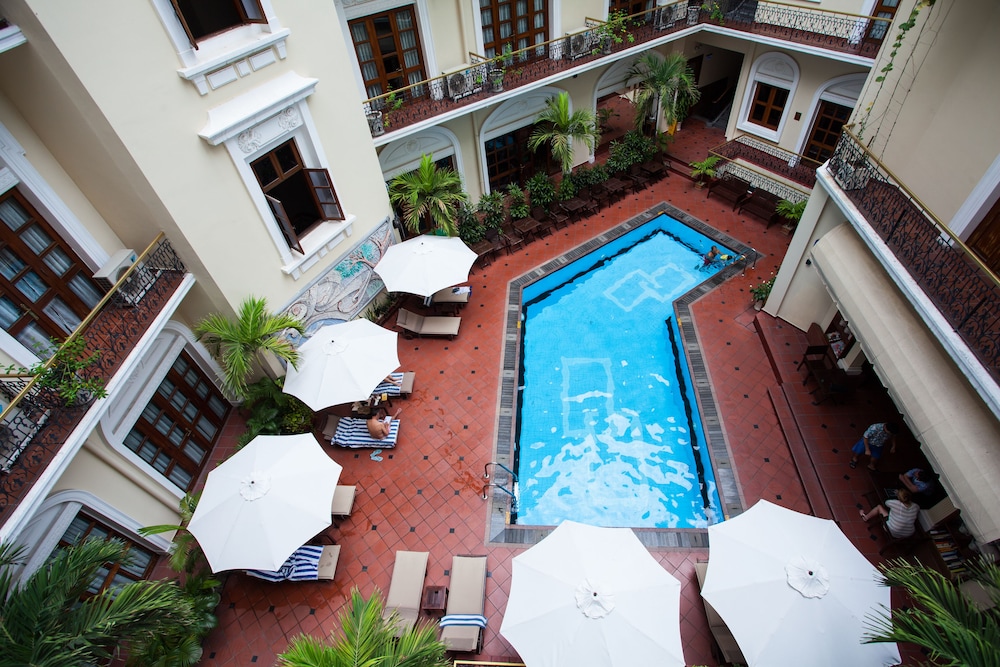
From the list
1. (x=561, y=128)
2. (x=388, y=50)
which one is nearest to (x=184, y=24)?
(x=388, y=50)

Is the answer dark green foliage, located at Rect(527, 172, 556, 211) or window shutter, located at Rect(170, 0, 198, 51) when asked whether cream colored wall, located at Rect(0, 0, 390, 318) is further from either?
dark green foliage, located at Rect(527, 172, 556, 211)

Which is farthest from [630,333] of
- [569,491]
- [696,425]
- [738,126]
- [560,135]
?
[738,126]

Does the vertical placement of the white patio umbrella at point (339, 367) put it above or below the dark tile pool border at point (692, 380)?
above

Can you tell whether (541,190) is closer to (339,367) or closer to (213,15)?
(339,367)

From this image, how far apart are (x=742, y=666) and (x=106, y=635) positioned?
25.5 ft

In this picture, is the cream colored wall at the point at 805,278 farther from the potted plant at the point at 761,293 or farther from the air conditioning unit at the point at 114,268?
the air conditioning unit at the point at 114,268

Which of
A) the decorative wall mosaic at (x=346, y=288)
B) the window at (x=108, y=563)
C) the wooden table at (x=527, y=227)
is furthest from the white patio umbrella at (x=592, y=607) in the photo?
the wooden table at (x=527, y=227)

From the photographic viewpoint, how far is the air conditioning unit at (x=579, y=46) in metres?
13.5

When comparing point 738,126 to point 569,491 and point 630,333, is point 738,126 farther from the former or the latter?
point 569,491

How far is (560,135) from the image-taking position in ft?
46.5

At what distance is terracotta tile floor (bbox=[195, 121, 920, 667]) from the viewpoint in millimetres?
7977

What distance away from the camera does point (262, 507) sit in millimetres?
7566

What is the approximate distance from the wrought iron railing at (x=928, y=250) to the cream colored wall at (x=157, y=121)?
954cm

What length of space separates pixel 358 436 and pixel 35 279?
18.6 feet
